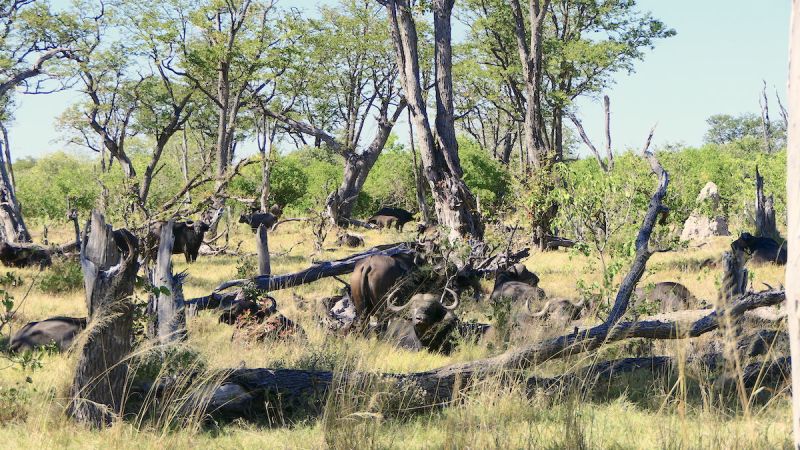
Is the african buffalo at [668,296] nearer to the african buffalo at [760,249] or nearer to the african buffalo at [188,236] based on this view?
the african buffalo at [760,249]

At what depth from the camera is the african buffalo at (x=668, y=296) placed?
1037cm

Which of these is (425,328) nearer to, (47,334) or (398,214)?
(47,334)

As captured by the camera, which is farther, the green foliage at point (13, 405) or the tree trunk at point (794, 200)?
the green foliage at point (13, 405)

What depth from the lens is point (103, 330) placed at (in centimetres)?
543

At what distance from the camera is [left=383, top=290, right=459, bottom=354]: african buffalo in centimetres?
891

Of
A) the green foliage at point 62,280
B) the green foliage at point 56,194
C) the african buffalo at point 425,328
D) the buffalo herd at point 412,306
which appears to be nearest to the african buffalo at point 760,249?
the buffalo herd at point 412,306

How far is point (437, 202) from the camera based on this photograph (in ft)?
55.4

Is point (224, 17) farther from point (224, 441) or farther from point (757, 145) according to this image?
point (757, 145)

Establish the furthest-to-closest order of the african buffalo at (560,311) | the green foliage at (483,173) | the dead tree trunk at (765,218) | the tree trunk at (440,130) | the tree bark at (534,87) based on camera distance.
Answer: the green foliage at (483,173) → the tree bark at (534,87) → the dead tree trunk at (765,218) → the tree trunk at (440,130) → the african buffalo at (560,311)

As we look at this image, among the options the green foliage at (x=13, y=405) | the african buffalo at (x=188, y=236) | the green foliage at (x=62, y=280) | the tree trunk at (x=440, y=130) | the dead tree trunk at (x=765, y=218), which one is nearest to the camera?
the green foliage at (x=13, y=405)

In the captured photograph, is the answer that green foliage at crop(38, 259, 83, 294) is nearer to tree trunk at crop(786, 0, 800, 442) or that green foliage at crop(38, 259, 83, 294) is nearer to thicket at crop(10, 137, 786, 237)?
thicket at crop(10, 137, 786, 237)

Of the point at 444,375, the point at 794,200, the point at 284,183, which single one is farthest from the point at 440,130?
the point at 284,183

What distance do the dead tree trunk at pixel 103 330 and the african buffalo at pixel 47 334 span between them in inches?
113

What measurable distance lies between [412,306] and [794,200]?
284 inches
